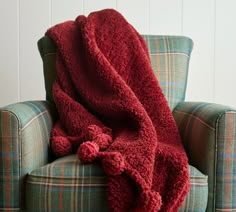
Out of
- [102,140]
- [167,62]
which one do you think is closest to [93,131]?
[102,140]

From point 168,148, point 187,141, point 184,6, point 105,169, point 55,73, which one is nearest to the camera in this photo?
point 105,169

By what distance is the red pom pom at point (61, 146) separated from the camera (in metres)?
1.02

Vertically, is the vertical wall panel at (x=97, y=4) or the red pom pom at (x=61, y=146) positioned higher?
the vertical wall panel at (x=97, y=4)

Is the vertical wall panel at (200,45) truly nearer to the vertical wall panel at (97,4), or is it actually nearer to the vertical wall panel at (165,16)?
the vertical wall panel at (165,16)

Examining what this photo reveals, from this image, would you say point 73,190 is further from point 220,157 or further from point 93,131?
point 220,157

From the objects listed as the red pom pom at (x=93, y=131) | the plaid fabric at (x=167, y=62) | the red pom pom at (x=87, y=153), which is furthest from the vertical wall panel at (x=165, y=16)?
the red pom pom at (x=87, y=153)

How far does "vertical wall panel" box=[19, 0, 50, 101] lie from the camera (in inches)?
60.7

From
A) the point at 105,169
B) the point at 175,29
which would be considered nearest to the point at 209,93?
the point at 175,29

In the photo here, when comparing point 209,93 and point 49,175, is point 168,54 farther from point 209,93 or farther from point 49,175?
point 49,175

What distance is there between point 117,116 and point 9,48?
777 mm

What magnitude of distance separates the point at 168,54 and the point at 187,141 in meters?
0.45

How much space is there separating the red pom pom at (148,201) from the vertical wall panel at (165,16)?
3.19ft

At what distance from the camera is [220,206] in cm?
91

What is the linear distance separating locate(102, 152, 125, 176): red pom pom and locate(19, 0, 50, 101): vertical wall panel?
870mm
